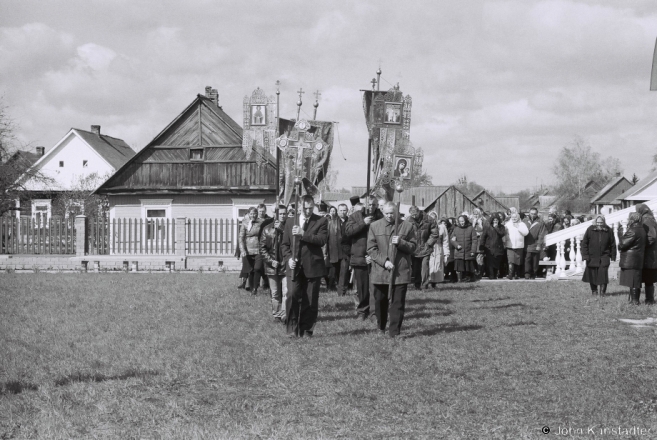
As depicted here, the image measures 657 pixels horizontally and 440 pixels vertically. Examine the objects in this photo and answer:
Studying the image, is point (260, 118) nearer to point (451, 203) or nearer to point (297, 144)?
point (297, 144)

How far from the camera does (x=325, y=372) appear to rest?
8.27 metres

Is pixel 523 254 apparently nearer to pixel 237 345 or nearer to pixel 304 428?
pixel 237 345

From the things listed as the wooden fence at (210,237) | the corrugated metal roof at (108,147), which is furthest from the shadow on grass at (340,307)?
the corrugated metal roof at (108,147)

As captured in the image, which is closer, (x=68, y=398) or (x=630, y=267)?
(x=68, y=398)

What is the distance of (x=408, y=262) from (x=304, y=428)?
15.5 ft

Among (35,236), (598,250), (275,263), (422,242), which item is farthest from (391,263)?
(35,236)

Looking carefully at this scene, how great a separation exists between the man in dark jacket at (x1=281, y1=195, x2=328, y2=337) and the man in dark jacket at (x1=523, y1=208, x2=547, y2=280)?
1077cm

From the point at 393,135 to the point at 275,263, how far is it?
427 cm

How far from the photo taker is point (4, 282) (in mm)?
19281

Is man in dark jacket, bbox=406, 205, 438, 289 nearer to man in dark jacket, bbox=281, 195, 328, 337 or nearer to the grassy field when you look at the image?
the grassy field

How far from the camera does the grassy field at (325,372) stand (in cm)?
627

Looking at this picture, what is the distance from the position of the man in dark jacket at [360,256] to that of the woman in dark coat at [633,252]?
14.2 feet

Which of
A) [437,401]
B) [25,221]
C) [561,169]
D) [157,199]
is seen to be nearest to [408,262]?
[437,401]

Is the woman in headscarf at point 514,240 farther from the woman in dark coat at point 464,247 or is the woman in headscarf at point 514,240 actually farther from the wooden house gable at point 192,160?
the wooden house gable at point 192,160
